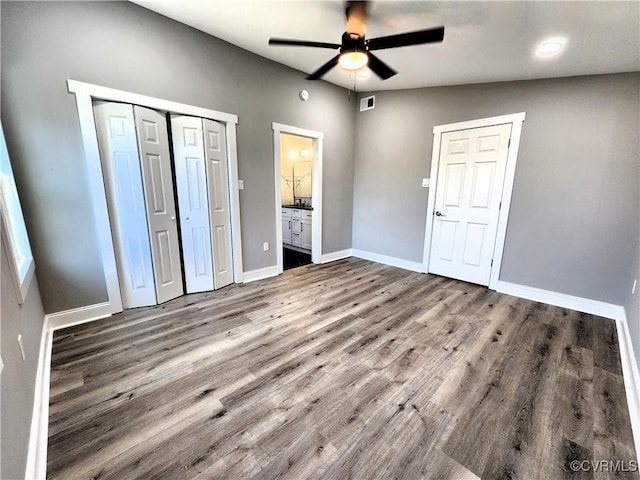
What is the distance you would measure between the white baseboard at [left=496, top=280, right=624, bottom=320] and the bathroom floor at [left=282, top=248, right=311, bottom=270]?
2899mm

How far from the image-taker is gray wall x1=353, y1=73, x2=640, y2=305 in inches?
103

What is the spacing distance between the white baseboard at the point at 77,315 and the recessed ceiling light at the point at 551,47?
4729 millimetres

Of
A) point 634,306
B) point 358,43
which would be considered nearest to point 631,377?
point 634,306

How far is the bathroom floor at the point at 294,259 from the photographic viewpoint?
173 inches

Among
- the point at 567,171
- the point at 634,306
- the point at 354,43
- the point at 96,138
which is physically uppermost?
the point at 354,43

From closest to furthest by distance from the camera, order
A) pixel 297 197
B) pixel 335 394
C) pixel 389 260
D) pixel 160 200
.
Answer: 1. pixel 335 394
2. pixel 160 200
3. pixel 389 260
4. pixel 297 197

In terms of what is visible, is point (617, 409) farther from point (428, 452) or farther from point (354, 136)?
point (354, 136)

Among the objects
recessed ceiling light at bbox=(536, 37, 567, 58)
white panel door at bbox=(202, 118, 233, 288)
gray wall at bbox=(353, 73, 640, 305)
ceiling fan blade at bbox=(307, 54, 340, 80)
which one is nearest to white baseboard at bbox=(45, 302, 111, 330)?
white panel door at bbox=(202, 118, 233, 288)

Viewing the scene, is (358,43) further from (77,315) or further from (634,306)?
(77,315)

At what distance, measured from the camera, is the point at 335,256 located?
188 inches

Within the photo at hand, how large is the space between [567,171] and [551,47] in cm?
130

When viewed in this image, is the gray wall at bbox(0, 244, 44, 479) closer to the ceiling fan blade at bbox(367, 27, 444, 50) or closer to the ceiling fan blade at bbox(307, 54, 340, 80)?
the ceiling fan blade at bbox(307, 54, 340, 80)

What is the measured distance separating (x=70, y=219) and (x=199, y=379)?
1873 mm

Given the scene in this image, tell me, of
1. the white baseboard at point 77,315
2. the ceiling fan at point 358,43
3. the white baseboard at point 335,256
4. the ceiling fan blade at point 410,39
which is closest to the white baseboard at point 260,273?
the white baseboard at point 335,256
